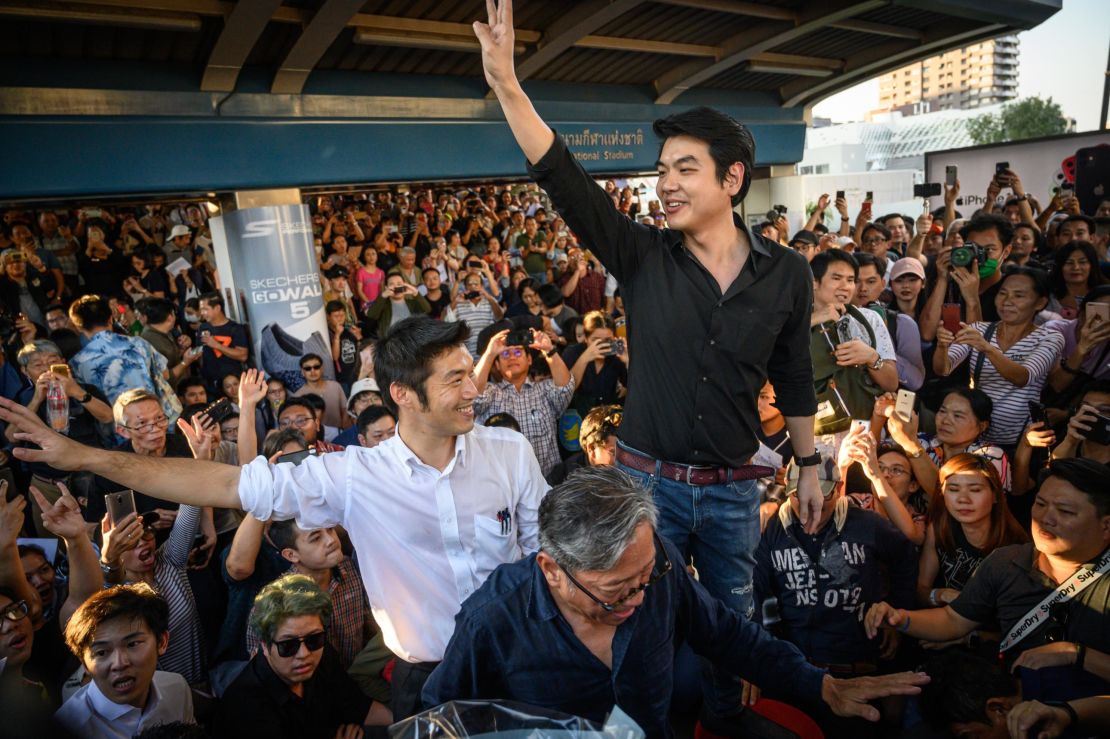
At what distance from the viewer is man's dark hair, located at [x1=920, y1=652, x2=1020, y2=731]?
9.05 ft

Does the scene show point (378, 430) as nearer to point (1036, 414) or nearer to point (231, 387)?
point (231, 387)

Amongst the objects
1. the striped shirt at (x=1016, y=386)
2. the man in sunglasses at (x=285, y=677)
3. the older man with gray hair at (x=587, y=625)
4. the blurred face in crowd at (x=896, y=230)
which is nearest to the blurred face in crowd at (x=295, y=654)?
the man in sunglasses at (x=285, y=677)

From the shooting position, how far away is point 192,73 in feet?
22.5

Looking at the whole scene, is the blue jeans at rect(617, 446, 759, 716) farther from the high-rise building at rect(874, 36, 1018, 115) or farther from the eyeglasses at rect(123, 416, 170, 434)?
the high-rise building at rect(874, 36, 1018, 115)

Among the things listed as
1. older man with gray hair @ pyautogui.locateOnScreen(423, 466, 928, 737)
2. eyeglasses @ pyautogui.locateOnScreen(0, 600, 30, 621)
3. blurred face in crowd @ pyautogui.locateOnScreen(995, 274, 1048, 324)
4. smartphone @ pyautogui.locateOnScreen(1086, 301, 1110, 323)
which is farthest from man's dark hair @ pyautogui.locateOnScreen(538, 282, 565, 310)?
older man with gray hair @ pyautogui.locateOnScreen(423, 466, 928, 737)

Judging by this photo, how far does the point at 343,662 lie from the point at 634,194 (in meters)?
14.3

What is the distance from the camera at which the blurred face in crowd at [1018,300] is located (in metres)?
4.85

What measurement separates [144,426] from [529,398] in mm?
2497

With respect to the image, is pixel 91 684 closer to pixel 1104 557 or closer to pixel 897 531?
pixel 897 531

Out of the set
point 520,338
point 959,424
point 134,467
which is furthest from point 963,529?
point 134,467

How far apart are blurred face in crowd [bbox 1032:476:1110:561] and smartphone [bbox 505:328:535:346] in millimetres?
3002

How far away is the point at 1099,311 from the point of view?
14.3 ft

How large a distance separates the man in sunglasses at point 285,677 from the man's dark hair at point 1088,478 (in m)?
3.01

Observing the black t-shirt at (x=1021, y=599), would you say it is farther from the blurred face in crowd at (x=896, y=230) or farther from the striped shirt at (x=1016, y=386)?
the blurred face in crowd at (x=896, y=230)
